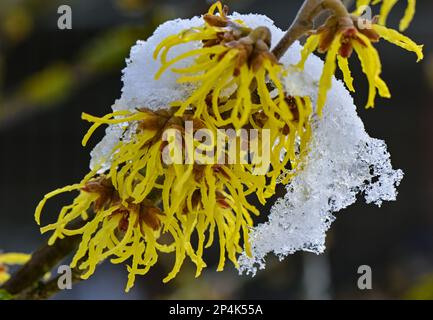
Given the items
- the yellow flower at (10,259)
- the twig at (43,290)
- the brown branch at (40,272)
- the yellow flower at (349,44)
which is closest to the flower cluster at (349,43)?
the yellow flower at (349,44)

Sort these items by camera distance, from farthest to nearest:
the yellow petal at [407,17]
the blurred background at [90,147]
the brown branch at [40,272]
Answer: the blurred background at [90,147], the brown branch at [40,272], the yellow petal at [407,17]

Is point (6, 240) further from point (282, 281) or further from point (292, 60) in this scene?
point (292, 60)

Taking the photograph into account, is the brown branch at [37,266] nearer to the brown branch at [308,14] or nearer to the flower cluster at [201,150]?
the flower cluster at [201,150]

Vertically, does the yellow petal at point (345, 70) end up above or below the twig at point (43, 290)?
above

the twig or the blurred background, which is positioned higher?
the blurred background

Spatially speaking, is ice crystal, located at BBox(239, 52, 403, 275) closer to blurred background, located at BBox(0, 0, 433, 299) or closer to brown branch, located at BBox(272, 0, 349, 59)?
brown branch, located at BBox(272, 0, 349, 59)

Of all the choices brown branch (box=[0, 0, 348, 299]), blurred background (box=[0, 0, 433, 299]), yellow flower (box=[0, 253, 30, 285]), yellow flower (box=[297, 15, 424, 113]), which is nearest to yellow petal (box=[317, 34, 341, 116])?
yellow flower (box=[297, 15, 424, 113])

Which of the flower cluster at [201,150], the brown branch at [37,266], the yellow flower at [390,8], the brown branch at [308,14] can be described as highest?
the brown branch at [308,14]
